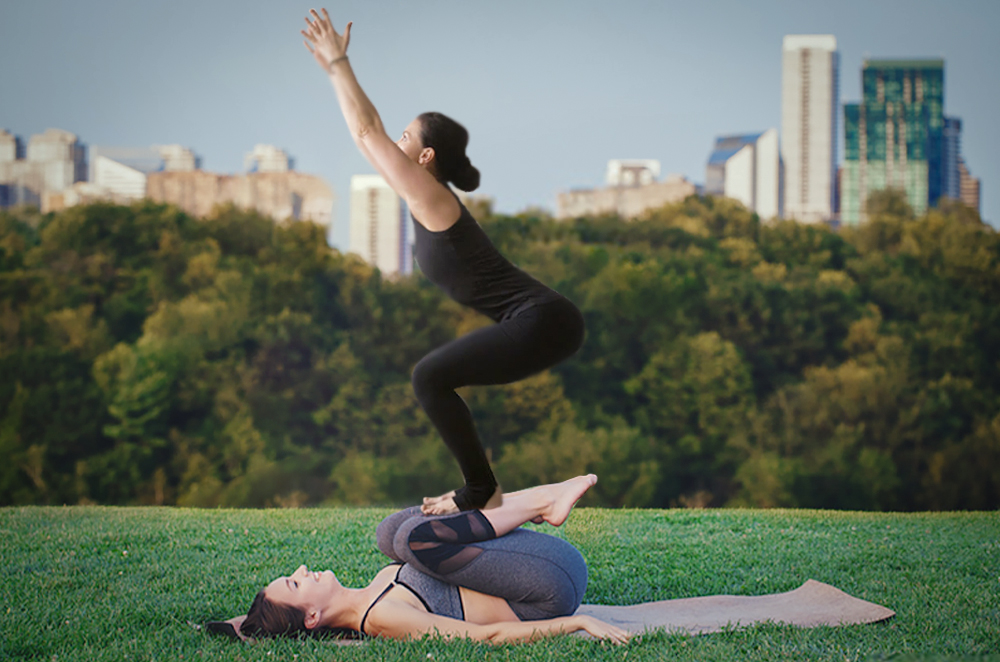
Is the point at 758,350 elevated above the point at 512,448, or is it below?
above

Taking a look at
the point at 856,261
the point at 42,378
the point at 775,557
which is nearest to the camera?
the point at 775,557

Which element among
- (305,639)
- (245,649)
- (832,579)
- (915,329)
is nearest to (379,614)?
(305,639)

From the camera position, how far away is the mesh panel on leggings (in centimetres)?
326

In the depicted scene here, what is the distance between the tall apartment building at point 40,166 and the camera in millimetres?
26172

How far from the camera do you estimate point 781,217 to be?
24766 mm

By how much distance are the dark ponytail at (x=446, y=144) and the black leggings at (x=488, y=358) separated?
0.61 meters

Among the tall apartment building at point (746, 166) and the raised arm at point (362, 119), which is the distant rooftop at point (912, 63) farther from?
the raised arm at point (362, 119)

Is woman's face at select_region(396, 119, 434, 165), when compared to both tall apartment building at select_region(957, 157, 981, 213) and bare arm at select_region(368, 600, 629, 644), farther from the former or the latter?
tall apartment building at select_region(957, 157, 981, 213)

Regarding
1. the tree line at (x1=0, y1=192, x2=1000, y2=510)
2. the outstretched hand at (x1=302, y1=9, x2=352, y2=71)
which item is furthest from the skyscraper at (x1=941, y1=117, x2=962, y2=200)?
the outstretched hand at (x1=302, y1=9, x2=352, y2=71)

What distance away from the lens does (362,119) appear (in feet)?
9.46

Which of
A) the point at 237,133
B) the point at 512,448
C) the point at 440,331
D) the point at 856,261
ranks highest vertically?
the point at 237,133

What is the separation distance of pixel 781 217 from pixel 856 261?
9.30 ft

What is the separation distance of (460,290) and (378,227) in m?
21.6

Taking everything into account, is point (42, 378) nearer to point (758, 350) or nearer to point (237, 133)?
point (237, 133)
